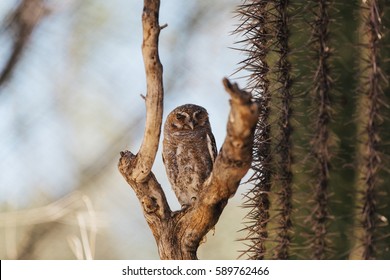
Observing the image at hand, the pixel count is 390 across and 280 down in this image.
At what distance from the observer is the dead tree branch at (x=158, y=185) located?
2.45 metres

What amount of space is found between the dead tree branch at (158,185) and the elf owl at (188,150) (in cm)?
76

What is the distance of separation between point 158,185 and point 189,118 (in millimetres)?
1016

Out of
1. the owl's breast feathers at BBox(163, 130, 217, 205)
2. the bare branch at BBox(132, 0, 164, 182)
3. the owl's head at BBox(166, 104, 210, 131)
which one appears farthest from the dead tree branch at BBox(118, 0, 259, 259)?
the owl's head at BBox(166, 104, 210, 131)

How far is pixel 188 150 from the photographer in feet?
12.5

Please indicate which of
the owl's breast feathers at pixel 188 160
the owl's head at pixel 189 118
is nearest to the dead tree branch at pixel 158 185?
the owl's breast feathers at pixel 188 160

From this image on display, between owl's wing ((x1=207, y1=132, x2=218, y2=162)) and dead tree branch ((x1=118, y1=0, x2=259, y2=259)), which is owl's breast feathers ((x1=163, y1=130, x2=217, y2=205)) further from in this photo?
dead tree branch ((x1=118, y1=0, x2=259, y2=259))

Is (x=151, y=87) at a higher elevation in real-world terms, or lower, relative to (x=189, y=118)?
lower

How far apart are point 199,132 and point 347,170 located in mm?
1493

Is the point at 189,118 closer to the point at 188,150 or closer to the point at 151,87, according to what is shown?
the point at 188,150

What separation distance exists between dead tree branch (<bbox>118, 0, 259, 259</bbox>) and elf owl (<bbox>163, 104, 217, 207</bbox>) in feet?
2.50

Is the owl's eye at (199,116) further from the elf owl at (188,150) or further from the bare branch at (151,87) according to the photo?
the bare branch at (151,87)

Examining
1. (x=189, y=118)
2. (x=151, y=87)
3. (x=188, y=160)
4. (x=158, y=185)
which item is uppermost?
(x=189, y=118)

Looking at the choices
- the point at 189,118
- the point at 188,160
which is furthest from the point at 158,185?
the point at 189,118

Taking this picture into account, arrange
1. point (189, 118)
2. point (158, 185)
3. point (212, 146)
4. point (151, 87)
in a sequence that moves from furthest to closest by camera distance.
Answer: point (189, 118), point (212, 146), point (158, 185), point (151, 87)
